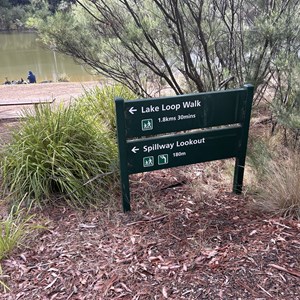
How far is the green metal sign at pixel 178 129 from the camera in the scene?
2836 mm

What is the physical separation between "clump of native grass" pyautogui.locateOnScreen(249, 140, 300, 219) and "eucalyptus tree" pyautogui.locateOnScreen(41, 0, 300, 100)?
115 cm

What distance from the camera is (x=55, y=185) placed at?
3543 millimetres

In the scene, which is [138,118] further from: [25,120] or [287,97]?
[287,97]

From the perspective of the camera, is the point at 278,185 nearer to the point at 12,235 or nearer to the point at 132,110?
the point at 132,110

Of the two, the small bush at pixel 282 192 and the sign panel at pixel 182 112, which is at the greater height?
the sign panel at pixel 182 112

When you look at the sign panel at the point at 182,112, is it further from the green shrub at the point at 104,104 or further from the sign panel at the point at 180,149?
the green shrub at the point at 104,104

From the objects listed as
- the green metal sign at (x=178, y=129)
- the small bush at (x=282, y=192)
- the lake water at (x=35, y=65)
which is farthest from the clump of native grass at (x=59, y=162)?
the lake water at (x=35, y=65)

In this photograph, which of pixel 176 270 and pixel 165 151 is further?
pixel 165 151

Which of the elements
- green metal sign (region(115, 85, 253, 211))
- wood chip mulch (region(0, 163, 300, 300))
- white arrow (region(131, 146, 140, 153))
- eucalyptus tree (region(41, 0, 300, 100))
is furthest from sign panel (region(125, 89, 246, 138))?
eucalyptus tree (region(41, 0, 300, 100))

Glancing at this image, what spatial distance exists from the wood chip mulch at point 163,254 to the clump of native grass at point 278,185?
0.34 ft

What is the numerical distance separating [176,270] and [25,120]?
109 inches

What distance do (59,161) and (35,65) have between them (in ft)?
74.6

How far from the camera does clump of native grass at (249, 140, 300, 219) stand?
2.85 m

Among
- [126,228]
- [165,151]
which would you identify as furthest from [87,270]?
[165,151]
